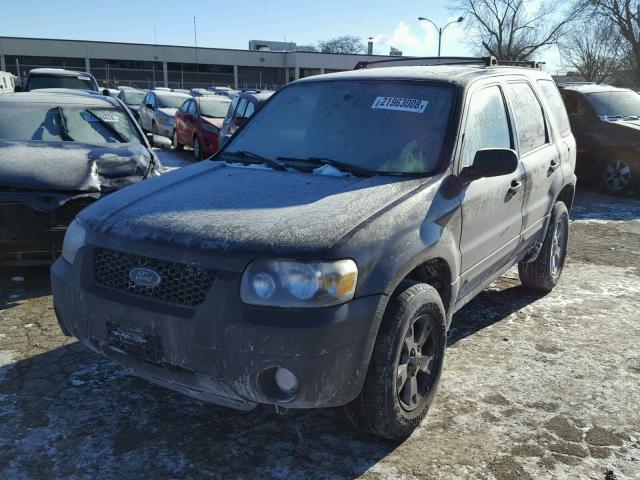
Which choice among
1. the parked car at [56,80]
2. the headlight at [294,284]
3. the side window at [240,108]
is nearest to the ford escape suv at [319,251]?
the headlight at [294,284]

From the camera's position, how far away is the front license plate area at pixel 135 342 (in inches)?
105

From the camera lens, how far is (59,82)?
15.0 metres

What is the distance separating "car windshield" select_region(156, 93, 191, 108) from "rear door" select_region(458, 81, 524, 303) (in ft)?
51.0

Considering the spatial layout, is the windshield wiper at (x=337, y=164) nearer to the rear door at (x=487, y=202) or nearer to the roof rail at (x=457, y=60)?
the rear door at (x=487, y=202)

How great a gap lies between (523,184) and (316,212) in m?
2.06

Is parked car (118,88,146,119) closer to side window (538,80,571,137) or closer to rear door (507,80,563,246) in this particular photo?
side window (538,80,571,137)

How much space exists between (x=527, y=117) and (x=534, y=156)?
0.31m

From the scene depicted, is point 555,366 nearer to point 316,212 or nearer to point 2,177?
point 316,212

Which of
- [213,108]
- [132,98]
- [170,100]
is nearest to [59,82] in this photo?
[170,100]

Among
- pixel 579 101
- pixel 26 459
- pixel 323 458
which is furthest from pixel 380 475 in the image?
pixel 579 101

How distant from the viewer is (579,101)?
34.8ft

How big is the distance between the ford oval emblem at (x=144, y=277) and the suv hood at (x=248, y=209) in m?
0.15

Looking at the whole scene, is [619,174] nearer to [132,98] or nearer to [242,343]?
[242,343]

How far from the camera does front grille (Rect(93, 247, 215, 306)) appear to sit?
2594 mm
